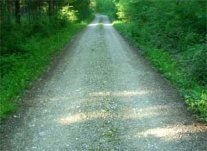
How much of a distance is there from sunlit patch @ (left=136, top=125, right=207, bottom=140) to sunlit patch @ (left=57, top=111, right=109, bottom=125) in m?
1.35

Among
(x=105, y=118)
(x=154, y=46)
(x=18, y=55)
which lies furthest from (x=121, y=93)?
(x=154, y=46)

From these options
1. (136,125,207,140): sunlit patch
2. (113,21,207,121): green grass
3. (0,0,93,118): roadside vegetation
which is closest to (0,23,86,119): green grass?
(0,0,93,118): roadside vegetation

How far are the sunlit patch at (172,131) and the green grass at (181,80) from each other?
23.8 inches

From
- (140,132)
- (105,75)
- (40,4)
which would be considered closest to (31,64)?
(105,75)

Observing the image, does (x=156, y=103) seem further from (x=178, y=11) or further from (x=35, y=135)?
(x=178, y=11)

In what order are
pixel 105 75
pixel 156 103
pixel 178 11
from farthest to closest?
pixel 178 11 → pixel 105 75 → pixel 156 103

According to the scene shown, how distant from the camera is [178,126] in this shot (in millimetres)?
7770

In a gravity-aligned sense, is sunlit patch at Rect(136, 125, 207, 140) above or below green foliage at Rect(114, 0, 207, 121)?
below

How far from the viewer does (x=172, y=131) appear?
24.5ft

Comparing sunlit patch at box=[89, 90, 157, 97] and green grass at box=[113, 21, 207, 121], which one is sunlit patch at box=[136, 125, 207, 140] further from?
sunlit patch at box=[89, 90, 157, 97]

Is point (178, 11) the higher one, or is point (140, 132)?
point (178, 11)

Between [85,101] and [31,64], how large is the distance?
5.53 meters

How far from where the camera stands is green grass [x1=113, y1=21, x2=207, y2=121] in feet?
29.2

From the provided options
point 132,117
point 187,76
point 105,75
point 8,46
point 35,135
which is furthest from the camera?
point 8,46
